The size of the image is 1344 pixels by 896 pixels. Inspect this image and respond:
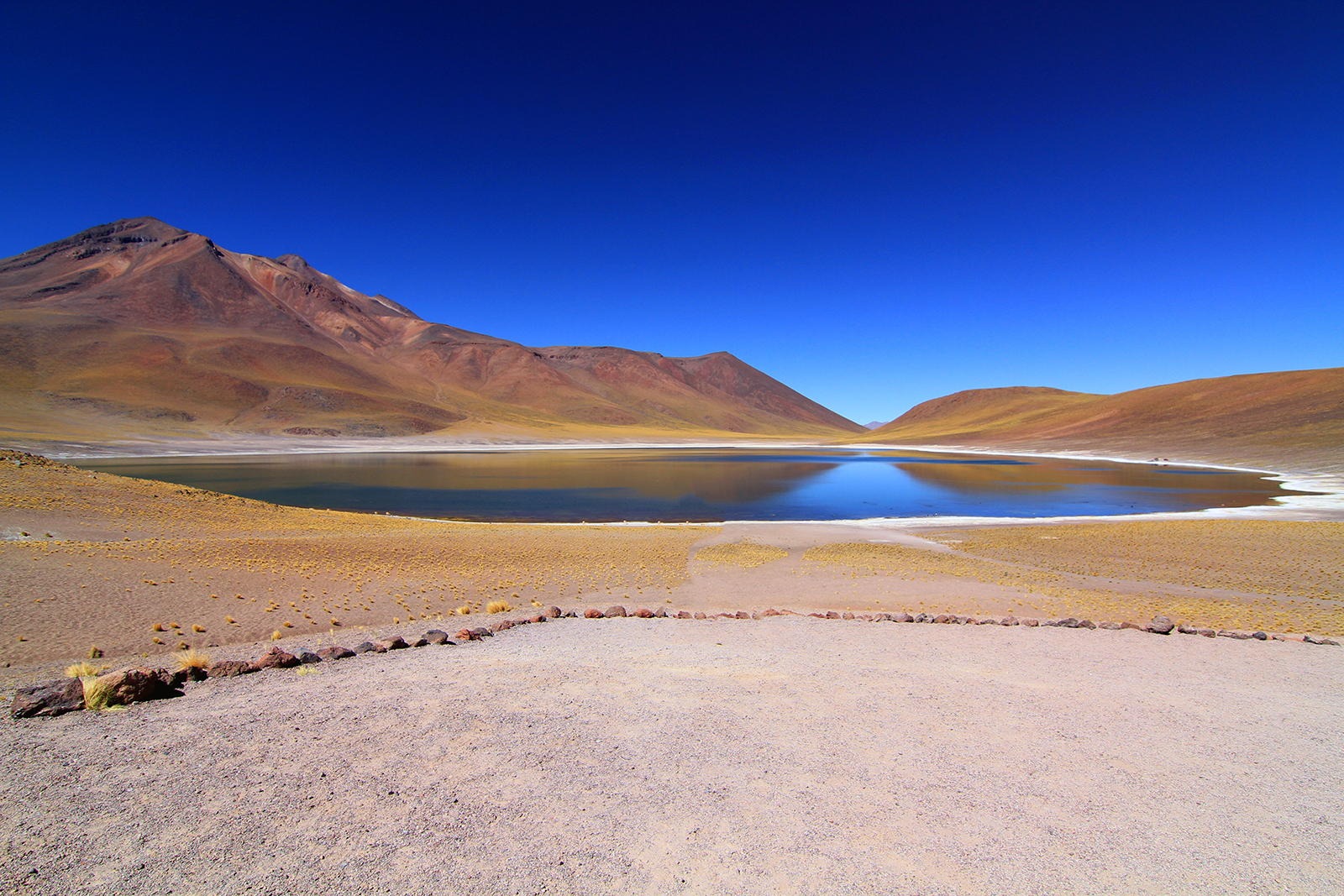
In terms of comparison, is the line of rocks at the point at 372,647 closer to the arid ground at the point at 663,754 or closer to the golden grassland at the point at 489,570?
the arid ground at the point at 663,754

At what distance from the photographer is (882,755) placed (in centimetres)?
548

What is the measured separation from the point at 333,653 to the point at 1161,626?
468 inches

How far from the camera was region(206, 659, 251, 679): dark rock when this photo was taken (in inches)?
280

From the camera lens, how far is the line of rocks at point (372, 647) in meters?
5.89

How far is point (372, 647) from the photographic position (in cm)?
848

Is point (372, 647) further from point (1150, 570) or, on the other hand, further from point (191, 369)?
point (191, 369)

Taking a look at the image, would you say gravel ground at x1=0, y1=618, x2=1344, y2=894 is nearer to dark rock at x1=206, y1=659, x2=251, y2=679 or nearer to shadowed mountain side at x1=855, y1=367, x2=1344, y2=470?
dark rock at x1=206, y1=659, x2=251, y2=679

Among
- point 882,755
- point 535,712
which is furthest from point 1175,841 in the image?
point 535,712

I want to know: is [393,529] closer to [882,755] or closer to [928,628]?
[928,628]

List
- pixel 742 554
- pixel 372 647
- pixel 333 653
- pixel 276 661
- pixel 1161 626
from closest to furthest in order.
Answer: pixel 276 661, pixel 333 653, pixel 372 647, pixel 1161 626, pixel 742 554

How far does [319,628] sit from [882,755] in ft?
29.0

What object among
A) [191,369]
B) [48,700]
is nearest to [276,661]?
[48,700]

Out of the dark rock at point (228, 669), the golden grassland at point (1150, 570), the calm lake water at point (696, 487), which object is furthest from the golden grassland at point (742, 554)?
the dark rock at point (228, 669)

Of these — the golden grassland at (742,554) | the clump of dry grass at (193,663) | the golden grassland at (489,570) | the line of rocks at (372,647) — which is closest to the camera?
the line of rocks at (372,647)
